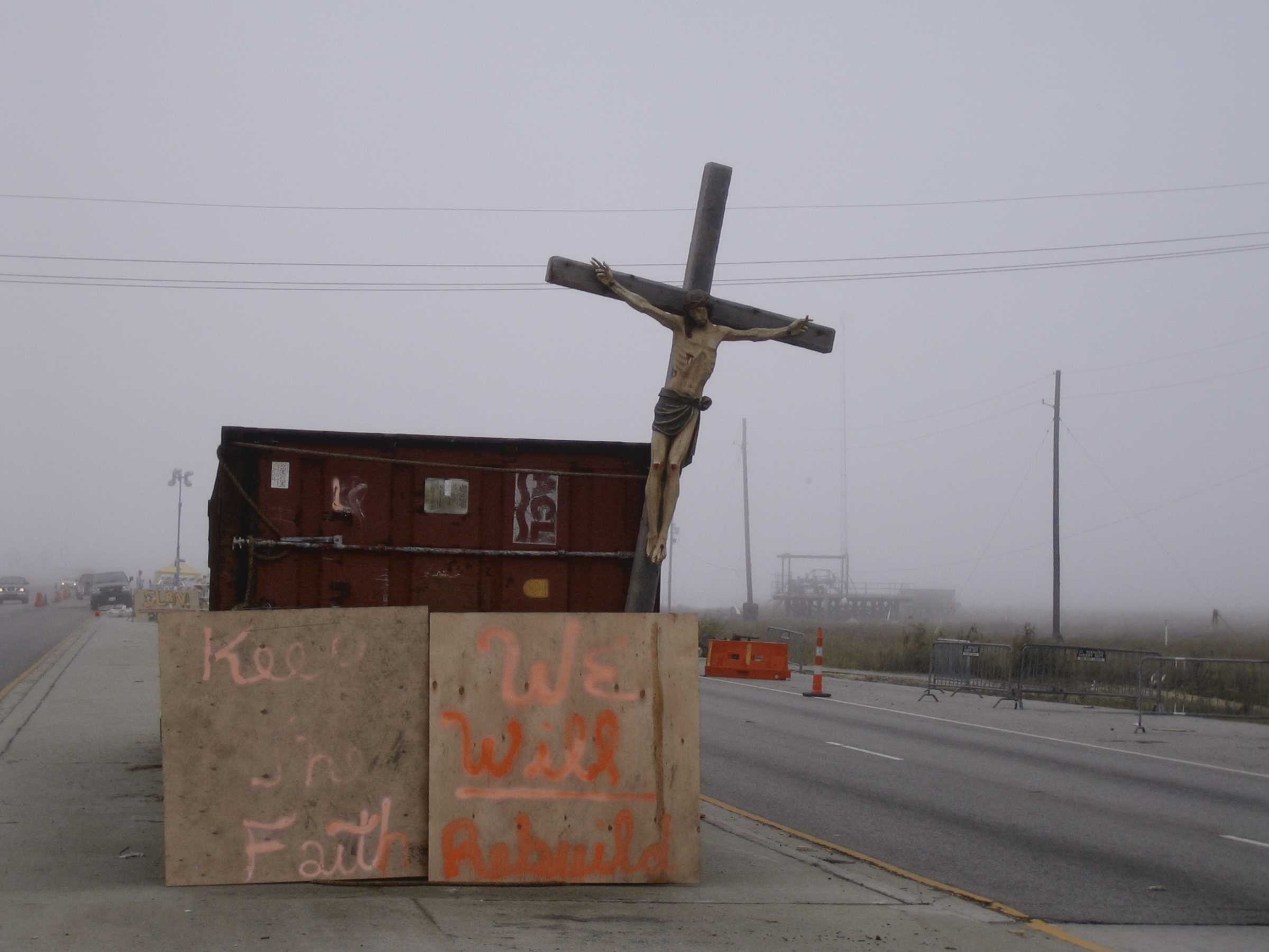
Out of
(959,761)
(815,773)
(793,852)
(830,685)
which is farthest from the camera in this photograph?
(830,685)

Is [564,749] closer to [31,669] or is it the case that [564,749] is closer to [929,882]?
[929,882]

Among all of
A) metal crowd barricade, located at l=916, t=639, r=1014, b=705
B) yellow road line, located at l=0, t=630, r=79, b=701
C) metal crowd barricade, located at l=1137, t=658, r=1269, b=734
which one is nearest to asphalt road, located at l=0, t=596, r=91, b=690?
yellow road line, located at l=0, t=630, r=79, b=701

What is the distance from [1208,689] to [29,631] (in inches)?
1400

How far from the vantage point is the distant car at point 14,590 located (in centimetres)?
8019

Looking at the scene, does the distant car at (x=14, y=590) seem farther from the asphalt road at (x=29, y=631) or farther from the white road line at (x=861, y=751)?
the white road line at (x=861, y=751)

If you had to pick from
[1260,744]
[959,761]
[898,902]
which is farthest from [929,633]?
[898,902]

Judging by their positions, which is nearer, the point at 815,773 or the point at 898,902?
the point at 898,902

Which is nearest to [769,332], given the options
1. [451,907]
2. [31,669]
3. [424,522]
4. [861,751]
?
[424,522]

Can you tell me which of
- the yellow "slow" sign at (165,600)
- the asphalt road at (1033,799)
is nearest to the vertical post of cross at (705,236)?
the asphalt road at (1033,799)

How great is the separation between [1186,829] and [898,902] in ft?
15.7

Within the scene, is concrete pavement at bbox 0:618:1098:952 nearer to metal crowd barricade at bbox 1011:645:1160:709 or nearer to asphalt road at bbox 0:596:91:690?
asphalt road at bbox 0:596:91:690

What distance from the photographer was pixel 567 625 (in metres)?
7.79

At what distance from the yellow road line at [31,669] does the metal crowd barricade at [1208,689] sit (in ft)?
66.1

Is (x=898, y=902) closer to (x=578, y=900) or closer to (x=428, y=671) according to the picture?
(x=578, y=900)
